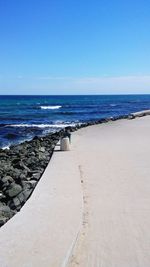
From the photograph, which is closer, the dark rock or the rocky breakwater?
the rocky breakwater

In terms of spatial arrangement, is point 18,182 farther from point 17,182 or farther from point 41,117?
point 41,117

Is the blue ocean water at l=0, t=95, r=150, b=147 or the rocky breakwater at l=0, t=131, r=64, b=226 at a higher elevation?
the rocky breakwater at l=0, t=131, r=64, b=226

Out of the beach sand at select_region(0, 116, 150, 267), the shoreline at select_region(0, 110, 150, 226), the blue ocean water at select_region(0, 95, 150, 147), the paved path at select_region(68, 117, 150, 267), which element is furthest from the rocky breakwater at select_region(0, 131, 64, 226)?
the blue ocean water at select_region(0, 95, 150, 147)

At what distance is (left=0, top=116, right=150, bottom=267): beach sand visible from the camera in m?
4.87

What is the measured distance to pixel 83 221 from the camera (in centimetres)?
621

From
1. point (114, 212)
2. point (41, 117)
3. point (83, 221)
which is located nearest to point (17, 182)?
point (114, 212)

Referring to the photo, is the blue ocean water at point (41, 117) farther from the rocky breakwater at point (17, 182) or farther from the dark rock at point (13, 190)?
the dark rock at point (13, 190)

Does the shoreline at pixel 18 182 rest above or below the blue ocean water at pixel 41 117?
above

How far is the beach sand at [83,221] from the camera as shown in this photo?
4.87m

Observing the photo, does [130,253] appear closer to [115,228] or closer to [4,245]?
[115,228]

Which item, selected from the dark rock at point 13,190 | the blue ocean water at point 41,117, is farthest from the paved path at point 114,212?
the blue ocean water at point 41,117

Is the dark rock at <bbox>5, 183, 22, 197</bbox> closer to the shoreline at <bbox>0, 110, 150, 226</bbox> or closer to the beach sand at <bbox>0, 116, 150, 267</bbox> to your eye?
the shoreline at <bbox>0, 110, 150, 226</bbox>

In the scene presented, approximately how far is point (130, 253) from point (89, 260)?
20.9 inches

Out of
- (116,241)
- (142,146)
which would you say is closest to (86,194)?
(116,241)
